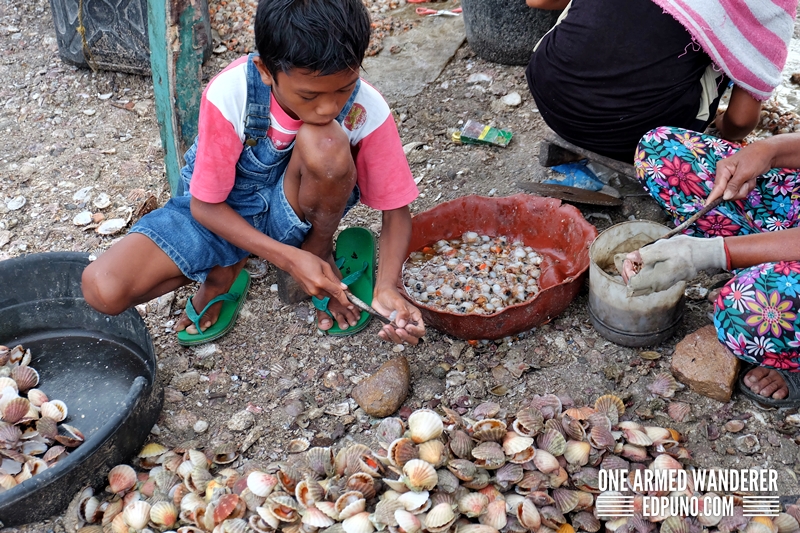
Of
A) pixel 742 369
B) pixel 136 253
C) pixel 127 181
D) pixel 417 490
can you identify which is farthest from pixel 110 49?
pixel 742 369

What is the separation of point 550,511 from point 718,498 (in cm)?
38

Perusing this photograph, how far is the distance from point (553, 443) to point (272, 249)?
87 centimetres

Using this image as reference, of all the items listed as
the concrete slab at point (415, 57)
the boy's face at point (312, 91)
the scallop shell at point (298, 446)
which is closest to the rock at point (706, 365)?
the scallop shell at point (298, 446)

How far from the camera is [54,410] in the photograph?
1.81 m

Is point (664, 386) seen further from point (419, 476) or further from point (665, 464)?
point (419, 476)

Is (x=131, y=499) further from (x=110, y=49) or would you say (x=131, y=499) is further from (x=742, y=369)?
(x=110, y=49)

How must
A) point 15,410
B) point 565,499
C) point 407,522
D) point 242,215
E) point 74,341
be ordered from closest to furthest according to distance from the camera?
point 407,522 → point 565,499 → point 15,410 → point 242,215 → point 74,341

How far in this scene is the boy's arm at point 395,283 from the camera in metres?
1.74

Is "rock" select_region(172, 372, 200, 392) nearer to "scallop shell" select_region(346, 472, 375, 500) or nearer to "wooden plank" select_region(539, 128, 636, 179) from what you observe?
"scallop shell" select_region(346, 472, 375, 500)

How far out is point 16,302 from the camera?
80.3 inches

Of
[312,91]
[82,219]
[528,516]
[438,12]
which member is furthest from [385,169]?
[438,12]

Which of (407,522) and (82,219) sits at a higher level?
(407,522)

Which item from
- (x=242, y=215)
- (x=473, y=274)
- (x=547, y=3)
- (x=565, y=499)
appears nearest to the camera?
(x=565, y=499)

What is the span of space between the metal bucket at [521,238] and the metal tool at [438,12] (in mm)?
2051
